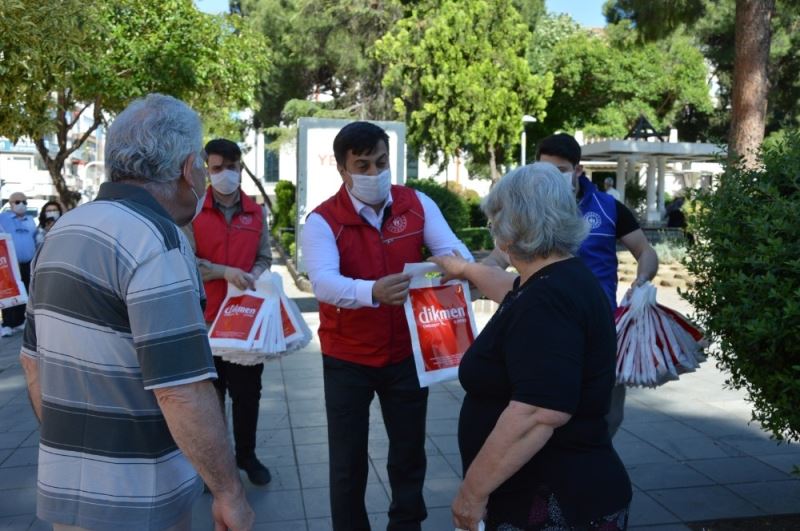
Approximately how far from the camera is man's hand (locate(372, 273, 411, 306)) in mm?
3182

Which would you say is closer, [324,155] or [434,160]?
[324,155]

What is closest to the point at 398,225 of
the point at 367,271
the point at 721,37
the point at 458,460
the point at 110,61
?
the point at 367,271

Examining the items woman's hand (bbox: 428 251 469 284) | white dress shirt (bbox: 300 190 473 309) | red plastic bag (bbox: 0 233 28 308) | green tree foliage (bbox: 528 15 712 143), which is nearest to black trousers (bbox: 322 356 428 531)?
white dress shirt (bbox: 300 190 473 309)

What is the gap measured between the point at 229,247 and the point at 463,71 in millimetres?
22369

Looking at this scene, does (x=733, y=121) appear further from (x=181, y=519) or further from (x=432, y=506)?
(x=181, y=519)

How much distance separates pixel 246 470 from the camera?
192 inches

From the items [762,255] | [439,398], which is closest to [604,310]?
[762,255]

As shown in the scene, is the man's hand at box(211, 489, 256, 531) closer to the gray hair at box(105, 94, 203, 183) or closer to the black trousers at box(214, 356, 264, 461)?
the gray hair at box(105, 94, 203, 183)

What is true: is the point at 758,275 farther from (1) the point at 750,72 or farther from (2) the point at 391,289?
(1) the point at 750,72

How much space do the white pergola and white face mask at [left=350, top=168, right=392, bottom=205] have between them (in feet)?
73.0

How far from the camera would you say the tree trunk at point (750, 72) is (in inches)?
500

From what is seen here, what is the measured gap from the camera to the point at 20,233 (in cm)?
1154

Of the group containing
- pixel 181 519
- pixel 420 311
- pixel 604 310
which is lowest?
pixel 181 519

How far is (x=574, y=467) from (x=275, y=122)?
3369 centimetres
